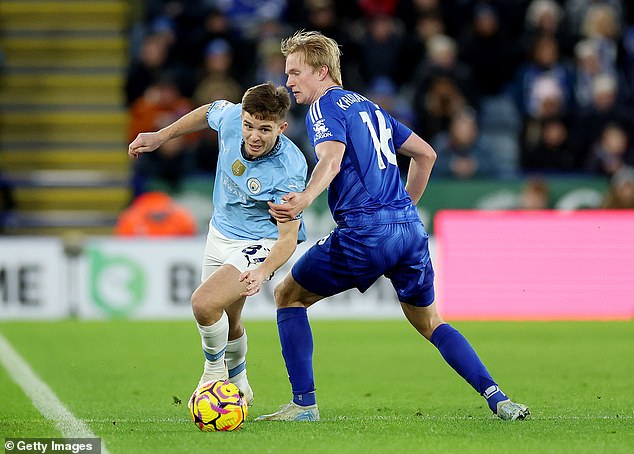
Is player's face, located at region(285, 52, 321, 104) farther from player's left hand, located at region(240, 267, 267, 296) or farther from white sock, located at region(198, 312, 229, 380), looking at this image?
white sock, located at region(198, 312, 229, 380)

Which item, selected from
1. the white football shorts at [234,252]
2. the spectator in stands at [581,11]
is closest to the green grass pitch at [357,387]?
the white football shorts at [234,252]

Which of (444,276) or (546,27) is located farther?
(546,27)

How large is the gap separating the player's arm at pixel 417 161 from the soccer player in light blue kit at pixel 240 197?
0.61 m

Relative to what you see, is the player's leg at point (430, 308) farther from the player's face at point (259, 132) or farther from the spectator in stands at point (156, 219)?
the spectator in stands at point (156, 219)

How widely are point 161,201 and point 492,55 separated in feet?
16.4

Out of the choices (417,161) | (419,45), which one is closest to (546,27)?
(419,45)

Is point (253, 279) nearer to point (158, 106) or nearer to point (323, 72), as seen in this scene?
point (323, 72)

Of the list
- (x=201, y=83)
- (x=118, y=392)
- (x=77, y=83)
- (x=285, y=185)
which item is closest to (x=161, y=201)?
(x=201, y=83)

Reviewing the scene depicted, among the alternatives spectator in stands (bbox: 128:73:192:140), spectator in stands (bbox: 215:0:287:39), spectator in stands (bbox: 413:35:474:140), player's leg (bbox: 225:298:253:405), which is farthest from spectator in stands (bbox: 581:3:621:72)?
player's leg (bbox: 225:298:253:405)

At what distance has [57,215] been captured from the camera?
1720cm

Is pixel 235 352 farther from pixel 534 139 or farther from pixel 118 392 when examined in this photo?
pixel 534 139

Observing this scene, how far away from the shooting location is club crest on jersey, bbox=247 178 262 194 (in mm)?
6877

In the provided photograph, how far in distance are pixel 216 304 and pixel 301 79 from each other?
1294 mm

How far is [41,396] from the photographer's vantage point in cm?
802
